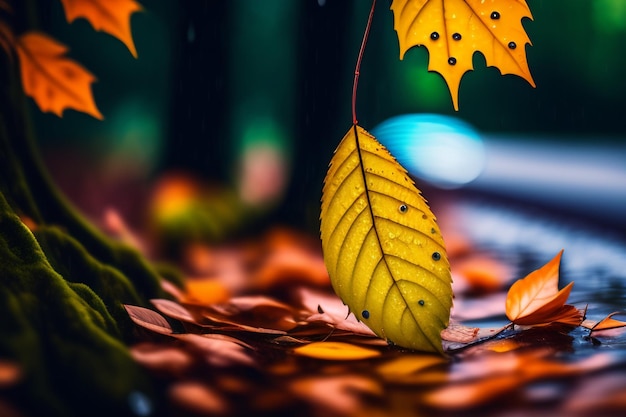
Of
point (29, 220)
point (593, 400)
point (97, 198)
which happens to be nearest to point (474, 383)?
point (593, 400)

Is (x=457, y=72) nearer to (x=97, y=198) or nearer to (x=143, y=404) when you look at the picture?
(x=143, y=404)

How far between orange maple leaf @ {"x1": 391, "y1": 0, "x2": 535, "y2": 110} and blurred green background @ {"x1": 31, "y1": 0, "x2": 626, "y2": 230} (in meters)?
0.49

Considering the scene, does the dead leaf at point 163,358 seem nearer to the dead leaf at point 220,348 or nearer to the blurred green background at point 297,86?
the dead leaf at point 220,348

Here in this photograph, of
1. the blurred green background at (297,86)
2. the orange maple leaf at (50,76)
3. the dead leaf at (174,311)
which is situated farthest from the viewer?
the blurred green background at (297,86)

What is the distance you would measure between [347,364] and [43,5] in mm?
718

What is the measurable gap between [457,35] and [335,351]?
1.03 feet

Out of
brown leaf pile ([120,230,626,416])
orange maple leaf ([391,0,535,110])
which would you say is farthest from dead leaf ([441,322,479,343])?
orange maple leaf ([391,0,535,110])

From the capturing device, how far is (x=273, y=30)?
1.16m

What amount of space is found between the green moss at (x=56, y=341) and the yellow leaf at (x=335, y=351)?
163 mm

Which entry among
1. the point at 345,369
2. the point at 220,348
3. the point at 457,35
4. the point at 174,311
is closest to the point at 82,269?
the point at 174,311

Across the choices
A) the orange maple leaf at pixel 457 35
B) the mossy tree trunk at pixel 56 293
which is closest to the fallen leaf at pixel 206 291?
the mossy tree trunk at pixel 56 293

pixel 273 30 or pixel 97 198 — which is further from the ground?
pixel 273 30

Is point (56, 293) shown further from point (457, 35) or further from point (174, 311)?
point (457, 35)

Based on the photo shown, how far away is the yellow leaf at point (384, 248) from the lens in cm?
56
